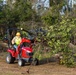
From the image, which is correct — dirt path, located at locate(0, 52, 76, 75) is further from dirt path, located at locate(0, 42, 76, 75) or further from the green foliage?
the green foliage

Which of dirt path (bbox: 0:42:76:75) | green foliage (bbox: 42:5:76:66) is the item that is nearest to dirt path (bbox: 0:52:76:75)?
dirt path (bbox: 0:42:76:75)

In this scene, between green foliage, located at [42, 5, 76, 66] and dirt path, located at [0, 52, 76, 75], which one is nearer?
dirt path, located at [0, 52, 76, 75]

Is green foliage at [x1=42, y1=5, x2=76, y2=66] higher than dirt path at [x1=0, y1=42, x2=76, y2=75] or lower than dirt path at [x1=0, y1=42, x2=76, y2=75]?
higher

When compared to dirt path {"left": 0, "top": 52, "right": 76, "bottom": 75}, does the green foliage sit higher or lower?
higher

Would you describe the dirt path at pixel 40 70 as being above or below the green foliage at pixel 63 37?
below

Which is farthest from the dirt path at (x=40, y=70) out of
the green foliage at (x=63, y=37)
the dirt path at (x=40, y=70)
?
the green foliage at (x=63, y=37)

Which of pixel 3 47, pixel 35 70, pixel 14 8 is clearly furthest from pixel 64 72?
pixel 14 8

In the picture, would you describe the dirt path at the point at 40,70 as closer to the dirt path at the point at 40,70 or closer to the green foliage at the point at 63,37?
the dirt path at the point at 40,70

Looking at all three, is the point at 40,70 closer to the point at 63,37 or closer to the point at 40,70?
the point at 40,70

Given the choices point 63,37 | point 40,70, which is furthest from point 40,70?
point 63,37

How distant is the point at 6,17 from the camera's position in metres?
18.9

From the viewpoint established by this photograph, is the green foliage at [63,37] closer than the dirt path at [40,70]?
No

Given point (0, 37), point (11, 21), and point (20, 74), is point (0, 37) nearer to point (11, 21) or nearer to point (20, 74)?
point (11, 21)

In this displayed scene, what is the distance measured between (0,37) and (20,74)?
9295 millimetres
